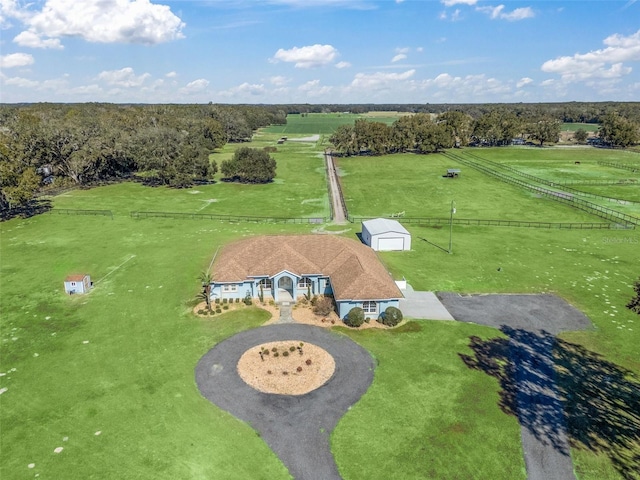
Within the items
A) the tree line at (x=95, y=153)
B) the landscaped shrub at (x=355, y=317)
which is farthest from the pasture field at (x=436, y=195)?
the landscaped shrub at (x=355, y=317)

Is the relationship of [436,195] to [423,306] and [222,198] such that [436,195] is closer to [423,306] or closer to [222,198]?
[222,198]

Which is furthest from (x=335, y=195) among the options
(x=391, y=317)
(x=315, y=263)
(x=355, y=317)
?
(x=355, y=317)

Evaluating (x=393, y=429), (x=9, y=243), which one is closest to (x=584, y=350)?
(x=393, y=429)

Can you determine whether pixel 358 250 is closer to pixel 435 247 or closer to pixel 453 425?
pixel 435 247

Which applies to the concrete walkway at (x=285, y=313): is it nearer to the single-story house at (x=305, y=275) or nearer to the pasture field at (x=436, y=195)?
the single-story house at (x=305, y=275)

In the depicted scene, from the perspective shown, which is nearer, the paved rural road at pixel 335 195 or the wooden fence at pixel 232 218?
the wooden fence at pixel 232 218

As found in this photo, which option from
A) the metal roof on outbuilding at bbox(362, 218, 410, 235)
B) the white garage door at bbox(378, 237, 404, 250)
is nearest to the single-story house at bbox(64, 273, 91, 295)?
the metal roof on outbuilding at bbox(362, 218, 410, 235)
